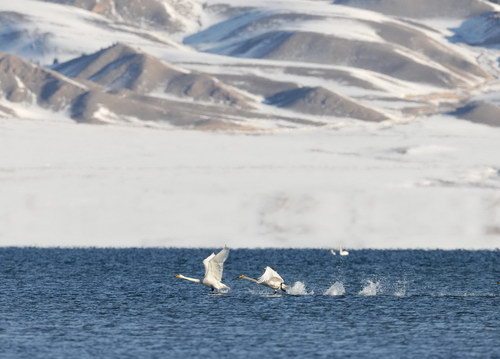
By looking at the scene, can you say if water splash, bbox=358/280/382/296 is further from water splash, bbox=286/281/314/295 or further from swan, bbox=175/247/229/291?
swan, bbox=175/247/229/291

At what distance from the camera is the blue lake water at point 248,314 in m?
54.9

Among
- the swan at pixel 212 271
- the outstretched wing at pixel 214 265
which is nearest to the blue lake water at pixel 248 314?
the swan at pixel 212 271

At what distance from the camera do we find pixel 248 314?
68375 mm

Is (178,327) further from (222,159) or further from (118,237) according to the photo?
(222,159)

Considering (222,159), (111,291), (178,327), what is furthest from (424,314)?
(222,159)

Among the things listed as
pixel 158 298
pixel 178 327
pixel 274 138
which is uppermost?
pixel 178 327

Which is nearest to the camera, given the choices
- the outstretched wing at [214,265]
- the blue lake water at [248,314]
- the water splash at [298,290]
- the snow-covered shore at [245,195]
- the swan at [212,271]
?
the blue lake water at [248,314]

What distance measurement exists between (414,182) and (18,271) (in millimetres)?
53013

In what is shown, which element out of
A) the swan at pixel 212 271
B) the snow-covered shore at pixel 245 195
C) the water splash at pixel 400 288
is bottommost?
the snow-covered shore at pixel 245 195

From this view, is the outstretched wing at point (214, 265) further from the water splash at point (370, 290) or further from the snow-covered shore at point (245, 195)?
the snow-covered shore at point (245, 195)

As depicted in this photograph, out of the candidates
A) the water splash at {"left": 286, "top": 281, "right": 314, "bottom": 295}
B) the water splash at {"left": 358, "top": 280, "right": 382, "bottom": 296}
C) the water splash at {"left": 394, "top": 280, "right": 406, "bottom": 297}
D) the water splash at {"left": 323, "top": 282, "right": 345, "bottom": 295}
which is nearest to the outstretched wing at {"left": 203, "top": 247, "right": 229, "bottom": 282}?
the water splash at {"left": 286, "top": 281, "right": 314, "bottom": 295}

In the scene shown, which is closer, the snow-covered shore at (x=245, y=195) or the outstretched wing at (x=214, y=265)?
the outstretched wing at (x=214, y=265)

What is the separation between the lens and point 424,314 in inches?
2689

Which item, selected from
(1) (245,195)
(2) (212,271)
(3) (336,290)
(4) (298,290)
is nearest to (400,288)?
(3) (336,290)
